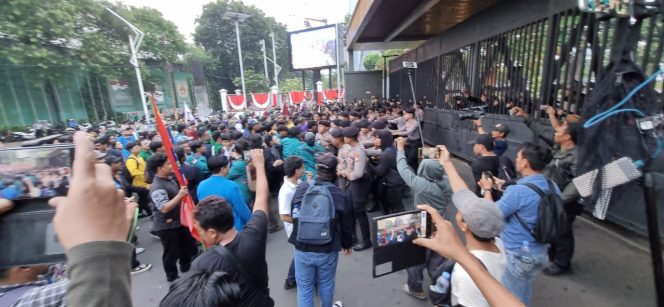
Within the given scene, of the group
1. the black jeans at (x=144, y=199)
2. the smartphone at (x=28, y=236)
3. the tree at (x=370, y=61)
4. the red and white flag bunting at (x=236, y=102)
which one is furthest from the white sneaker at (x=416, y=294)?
the tree at (x=370, y=61)

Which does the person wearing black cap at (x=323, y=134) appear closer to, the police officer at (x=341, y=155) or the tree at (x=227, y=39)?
the police officer at (x=341, y=155)

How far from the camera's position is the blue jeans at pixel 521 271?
7.67ft

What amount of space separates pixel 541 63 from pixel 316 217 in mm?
5732

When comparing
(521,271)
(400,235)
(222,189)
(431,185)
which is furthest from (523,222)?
(222,189)

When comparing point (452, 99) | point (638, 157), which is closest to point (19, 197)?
point (638, 157)

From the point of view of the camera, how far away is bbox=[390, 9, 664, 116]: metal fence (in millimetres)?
4070

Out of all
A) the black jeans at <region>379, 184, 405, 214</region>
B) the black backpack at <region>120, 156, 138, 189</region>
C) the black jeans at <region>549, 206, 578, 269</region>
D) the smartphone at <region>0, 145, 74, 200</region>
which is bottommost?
the black jeans at <region>549, 206, 578, 269</region>

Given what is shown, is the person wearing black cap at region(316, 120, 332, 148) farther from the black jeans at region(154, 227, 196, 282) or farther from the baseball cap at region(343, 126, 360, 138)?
the black jeans at region(154, 227, 196, 282)

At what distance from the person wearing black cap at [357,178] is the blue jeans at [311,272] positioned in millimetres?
1265

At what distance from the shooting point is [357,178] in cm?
394

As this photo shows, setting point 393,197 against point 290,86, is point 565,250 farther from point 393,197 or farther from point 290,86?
point 290,86

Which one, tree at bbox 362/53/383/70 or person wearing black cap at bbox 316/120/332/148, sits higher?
tree at bbox 362/53/383/70

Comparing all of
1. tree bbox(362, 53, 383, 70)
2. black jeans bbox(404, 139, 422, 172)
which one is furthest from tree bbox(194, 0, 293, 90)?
black jeans bbox(404, 139, 422, 172)

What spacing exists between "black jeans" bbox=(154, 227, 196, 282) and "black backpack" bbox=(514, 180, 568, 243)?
3.55 meters
